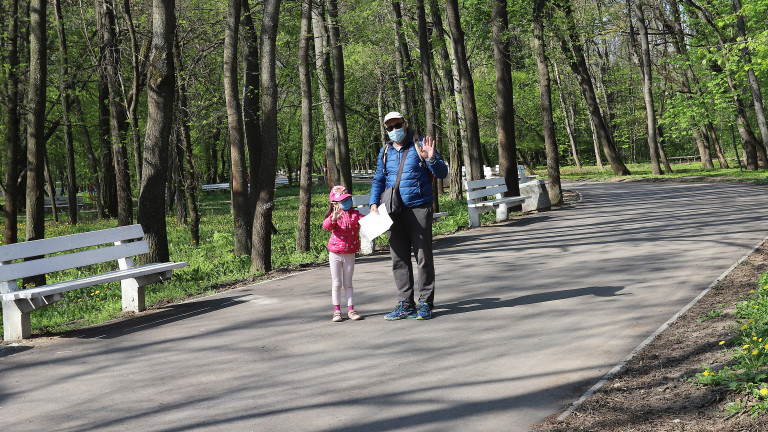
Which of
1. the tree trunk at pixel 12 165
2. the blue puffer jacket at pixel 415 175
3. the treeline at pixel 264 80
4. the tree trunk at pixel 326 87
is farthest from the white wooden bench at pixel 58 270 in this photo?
the tree trunk at pixel 326 87

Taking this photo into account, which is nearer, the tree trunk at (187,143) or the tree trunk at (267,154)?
the tree trunk at (267,154)

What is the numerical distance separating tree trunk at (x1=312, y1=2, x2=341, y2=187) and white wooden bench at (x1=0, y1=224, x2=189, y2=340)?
21.9 ft

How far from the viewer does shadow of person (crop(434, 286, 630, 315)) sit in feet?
24.5

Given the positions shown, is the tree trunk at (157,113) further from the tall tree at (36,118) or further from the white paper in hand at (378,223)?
the white paper in hand at (378,223)

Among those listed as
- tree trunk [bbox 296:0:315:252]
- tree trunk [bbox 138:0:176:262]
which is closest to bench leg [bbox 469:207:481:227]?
tree trunk [bbox 296:0:315:252]

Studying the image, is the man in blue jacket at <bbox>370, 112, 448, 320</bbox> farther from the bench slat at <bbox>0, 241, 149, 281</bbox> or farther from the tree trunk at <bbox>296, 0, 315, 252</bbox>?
the tree trunk at <bbox>296, 0, 315, 252</bbox>

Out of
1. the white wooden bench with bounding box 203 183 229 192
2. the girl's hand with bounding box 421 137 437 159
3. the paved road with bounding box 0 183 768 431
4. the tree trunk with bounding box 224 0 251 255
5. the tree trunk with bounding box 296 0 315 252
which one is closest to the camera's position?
the paved road with bounding box 0 183 768 431

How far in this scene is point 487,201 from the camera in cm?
1694

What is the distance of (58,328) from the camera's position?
8.09 m

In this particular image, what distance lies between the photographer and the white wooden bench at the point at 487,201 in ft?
53.4

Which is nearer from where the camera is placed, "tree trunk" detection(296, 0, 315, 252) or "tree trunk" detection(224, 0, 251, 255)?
"tree trunk" detection(224, 0, 251, 255)

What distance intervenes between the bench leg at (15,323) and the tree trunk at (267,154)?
174 inches

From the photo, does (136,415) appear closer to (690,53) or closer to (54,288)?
(54,288)

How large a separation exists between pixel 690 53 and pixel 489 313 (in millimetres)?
31475
